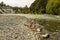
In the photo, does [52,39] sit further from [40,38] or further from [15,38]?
[15,38]

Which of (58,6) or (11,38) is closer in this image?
(11,38)

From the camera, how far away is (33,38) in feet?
66.0

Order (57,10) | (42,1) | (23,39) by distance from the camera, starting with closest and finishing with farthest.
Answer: (23,39) → (57,10) → (42,1)

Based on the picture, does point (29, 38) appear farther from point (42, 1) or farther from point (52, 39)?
A: point (42, 1)

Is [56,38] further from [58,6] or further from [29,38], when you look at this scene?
[58,6]

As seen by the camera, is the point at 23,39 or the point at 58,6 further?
the point at 58,6

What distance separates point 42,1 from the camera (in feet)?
381

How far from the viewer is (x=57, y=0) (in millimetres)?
74750

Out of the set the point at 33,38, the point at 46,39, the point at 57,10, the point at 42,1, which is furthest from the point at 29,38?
the point at 42,1

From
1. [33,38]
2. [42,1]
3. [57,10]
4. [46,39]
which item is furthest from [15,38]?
[42,1]

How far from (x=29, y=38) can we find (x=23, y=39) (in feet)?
3.14

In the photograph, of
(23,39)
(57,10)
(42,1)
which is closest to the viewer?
(23,39)

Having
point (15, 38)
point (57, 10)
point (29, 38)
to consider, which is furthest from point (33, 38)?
point (57, 10)

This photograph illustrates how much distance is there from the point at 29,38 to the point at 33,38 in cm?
43
